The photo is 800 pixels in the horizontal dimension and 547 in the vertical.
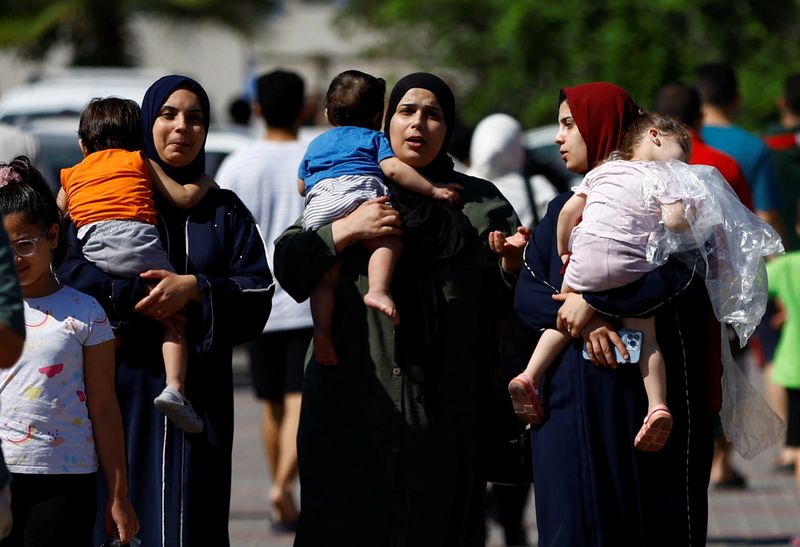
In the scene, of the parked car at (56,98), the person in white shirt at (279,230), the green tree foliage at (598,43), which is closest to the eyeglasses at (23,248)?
the person in white shirt at (279,230)

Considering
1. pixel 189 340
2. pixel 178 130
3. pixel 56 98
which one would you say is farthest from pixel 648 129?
pixel 56 98

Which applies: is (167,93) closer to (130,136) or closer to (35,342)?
(130,136)

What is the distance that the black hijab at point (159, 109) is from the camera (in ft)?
16.9

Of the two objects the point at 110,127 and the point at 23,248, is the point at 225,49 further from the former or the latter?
the point at 23,248

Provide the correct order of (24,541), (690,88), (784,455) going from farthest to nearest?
(784,455) < (690,88) < (24,541)

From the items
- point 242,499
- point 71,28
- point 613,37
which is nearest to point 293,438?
point 242,499

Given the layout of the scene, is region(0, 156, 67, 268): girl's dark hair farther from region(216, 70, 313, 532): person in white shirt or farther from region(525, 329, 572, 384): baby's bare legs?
region(216, 70, 313, 532): person in white shirt

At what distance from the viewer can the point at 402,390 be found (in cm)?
526

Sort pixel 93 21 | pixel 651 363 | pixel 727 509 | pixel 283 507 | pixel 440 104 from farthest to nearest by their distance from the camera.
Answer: pixel 93 21
pixel 727 509
pixel 283 507
pixel 440 104
pixel 651 363

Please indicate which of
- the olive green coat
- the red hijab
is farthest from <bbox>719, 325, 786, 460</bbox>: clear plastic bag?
the olive green coat

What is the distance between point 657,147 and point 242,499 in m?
4.75

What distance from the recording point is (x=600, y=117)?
4.98 meters

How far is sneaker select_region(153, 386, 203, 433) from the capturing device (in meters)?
4.95

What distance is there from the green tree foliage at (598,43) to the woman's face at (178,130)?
39.7 ft
